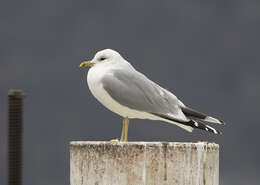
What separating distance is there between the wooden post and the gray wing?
3.09 feet

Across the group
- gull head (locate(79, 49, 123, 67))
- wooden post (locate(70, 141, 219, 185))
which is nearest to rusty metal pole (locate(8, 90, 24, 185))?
gull head (locate(79, 49, 123, 67))

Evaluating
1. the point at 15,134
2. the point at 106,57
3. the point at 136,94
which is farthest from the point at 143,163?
the point at 15,134

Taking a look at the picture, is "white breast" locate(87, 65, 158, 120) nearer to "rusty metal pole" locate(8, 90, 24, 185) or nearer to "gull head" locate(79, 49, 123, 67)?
"gull head" locate(79, 49, 123, 67)

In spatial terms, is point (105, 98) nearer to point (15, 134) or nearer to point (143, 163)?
point (143, 163)

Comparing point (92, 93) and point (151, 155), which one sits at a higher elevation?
point (92, 93)

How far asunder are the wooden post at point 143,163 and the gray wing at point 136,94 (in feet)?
3.09

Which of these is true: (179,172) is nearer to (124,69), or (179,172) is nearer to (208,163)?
(208,163)

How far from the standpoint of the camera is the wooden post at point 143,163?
5371 mm

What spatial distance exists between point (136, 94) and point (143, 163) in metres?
1.28

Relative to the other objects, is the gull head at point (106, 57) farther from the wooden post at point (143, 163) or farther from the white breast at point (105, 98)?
the wooden post at point (143, 163)

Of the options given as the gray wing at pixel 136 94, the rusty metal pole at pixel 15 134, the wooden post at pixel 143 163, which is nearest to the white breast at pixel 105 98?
the gray wing at pixel 136 94

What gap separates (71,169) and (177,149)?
118 cm

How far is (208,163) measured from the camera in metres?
5.73

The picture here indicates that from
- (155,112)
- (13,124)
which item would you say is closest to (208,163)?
A: (155,112)
